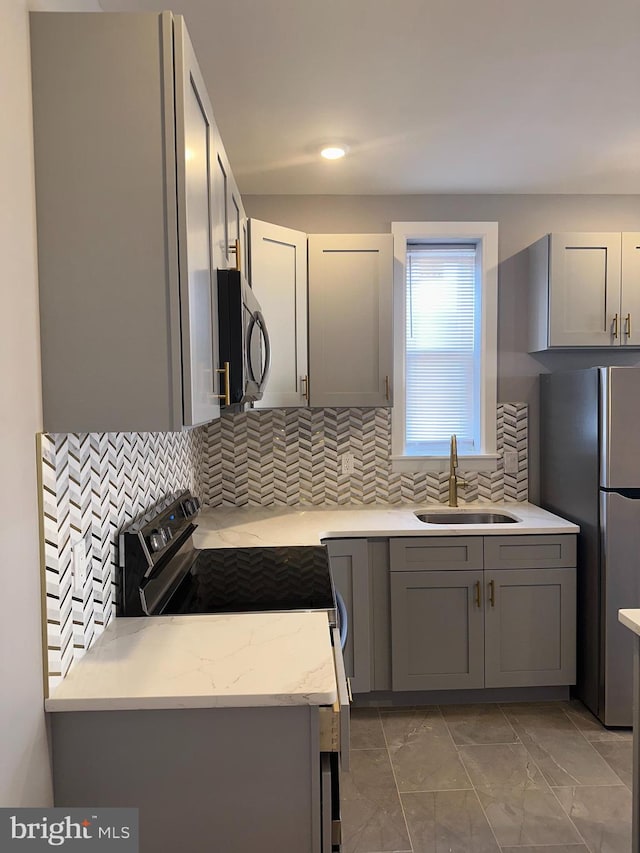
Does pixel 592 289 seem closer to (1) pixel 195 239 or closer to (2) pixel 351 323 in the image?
(2) pixel 351 323

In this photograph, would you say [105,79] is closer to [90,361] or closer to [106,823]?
[90,361]

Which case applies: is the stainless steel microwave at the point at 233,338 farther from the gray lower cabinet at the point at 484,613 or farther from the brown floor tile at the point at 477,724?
the brown floor tile at the point at 477,724

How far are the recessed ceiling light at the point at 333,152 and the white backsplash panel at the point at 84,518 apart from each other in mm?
1526

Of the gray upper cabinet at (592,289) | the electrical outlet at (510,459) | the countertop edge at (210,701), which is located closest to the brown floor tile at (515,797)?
the countertop edge at (210,701)

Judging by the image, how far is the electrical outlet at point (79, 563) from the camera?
1.35 metres

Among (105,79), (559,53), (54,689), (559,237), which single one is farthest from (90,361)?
(559,237)

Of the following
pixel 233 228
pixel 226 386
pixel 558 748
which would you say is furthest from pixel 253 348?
pixel 558 748

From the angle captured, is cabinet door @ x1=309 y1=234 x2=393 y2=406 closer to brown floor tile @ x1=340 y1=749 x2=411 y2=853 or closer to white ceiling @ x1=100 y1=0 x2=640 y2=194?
white ceiling @ x1=100 y1=0 x2=640 y2=194

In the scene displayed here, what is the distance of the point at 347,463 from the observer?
132 inches

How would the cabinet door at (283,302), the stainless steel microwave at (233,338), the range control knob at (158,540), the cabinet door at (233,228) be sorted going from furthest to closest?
the cabinet door at (283,302)
the cabinet door at (233,228)
the range control knob at (158,540)
the stainless steel microwave at (233,338)

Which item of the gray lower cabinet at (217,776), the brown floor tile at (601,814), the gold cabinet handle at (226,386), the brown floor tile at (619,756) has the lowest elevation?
the brown floor tile at (619,756)

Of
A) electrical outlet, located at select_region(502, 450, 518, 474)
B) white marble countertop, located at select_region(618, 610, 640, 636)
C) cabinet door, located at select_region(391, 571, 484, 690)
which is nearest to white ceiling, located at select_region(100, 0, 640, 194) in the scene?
electrical outlet, located at select_region(502, 450, 518, 474)

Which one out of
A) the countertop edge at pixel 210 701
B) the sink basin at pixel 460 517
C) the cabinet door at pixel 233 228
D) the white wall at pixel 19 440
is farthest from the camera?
the sink basin at pixel 460 517

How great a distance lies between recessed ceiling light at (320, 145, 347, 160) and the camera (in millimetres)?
2590
